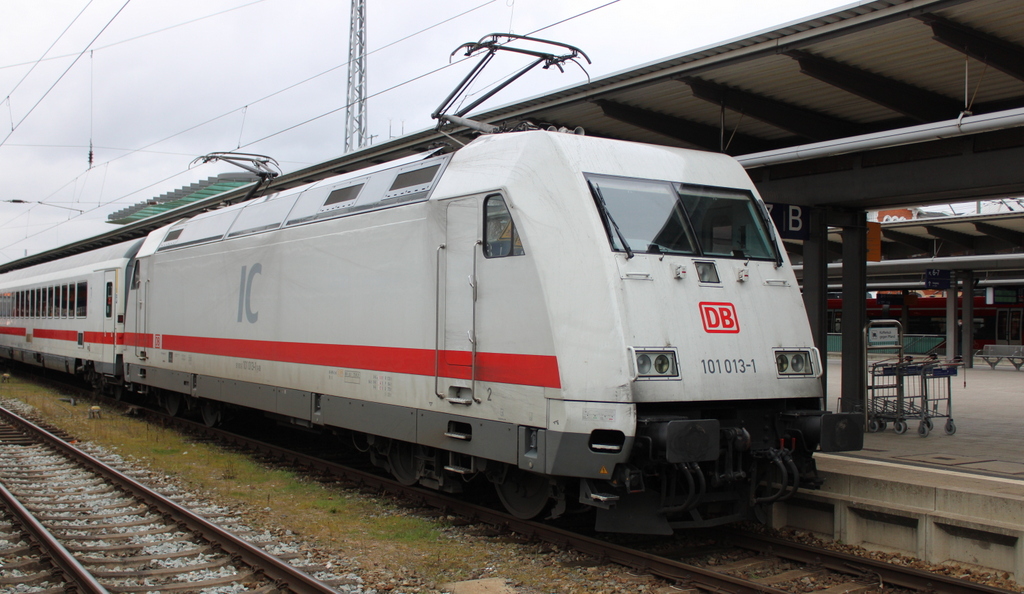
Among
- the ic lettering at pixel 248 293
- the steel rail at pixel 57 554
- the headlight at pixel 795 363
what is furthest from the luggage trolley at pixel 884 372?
the steel rail at pixel 57 554

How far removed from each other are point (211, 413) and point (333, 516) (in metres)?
6.36

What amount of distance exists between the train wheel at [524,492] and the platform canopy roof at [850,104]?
406 centimetres

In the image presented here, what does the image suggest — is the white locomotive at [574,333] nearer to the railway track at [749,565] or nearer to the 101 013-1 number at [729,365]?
the 101 013-1 number at [729,365]

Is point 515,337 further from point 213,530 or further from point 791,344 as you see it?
point 213,530

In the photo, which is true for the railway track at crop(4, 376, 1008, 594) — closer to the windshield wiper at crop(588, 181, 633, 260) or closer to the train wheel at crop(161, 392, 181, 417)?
the windshield wiper at crop(588, 181, 633, 260)

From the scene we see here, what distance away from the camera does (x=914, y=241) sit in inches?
974

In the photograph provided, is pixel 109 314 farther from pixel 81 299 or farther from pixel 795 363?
pixel 795 363

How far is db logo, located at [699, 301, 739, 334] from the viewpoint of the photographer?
6.71 m

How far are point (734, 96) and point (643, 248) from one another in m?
4.10

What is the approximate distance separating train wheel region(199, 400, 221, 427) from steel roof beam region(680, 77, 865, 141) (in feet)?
29.8

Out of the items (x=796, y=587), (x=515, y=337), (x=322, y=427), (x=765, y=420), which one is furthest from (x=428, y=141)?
(x=796, y=587)

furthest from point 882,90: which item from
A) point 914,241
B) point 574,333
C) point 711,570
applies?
point 914,241

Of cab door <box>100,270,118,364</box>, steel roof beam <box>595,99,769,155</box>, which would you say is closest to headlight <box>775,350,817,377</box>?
steel roof beam <box>595,99,769,155</box>

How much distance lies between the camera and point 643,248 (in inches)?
264
